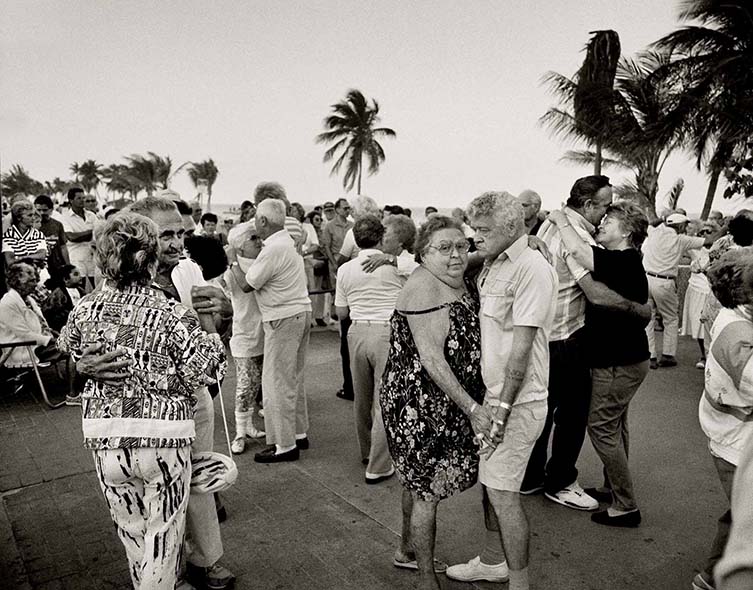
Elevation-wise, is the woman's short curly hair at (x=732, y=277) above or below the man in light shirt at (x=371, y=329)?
above

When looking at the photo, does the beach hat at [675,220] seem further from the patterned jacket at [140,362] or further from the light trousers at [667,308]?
the patterned jacket at [140,362]

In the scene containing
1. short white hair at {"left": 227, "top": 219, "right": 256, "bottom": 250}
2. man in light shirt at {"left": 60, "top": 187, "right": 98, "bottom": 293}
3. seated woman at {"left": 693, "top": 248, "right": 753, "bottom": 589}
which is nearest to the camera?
seated woman at {"left": 693, "top": 248, "right": 753, "bottom": 589}

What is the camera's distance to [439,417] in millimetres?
2932

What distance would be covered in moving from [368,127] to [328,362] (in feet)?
101

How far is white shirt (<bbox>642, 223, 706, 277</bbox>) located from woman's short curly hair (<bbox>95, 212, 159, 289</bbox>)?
7149 mm

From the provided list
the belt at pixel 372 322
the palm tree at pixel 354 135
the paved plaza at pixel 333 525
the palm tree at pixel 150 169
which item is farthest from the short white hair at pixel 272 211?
the palm tree at pixel 150 169

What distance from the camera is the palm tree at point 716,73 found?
15.5 meters

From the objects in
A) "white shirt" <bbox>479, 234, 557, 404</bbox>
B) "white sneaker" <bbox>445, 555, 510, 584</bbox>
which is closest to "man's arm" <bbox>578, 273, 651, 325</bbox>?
"white shirt" <bbox>479, 234, 557, 404</bbox>

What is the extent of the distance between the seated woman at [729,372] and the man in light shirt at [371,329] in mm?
2099

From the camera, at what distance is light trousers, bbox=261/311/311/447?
479 centimetres

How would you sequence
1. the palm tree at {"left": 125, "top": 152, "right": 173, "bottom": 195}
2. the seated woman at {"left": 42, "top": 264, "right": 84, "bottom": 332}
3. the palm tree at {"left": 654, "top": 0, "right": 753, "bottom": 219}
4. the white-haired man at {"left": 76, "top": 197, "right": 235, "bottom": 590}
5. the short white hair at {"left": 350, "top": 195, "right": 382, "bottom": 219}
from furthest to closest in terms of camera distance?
the palm tree at {"left": 125, "top": 152, "right": 173, "bottom": 195}
the palm tree at {"left": 654, "top": 0, "right": 753, "bottom": 219}
the seated woman at {"left": 42, "top": 264, "right": 84, "bottom": 332}
the short white hair at {"left": 350, "top": 195, "right": 382, "bottom": 219}
the white-haired man at {"left": 76, "top": 197, "right": 235, "bottom": 590}

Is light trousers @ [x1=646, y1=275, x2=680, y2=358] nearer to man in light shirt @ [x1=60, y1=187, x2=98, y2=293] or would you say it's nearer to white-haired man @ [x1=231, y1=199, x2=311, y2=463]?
white-haired man @ [x1=231, y1=199, x2=311, y2=463]

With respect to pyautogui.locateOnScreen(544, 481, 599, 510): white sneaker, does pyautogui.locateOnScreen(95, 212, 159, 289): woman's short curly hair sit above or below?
above

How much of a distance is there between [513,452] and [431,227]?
3.70 feet
